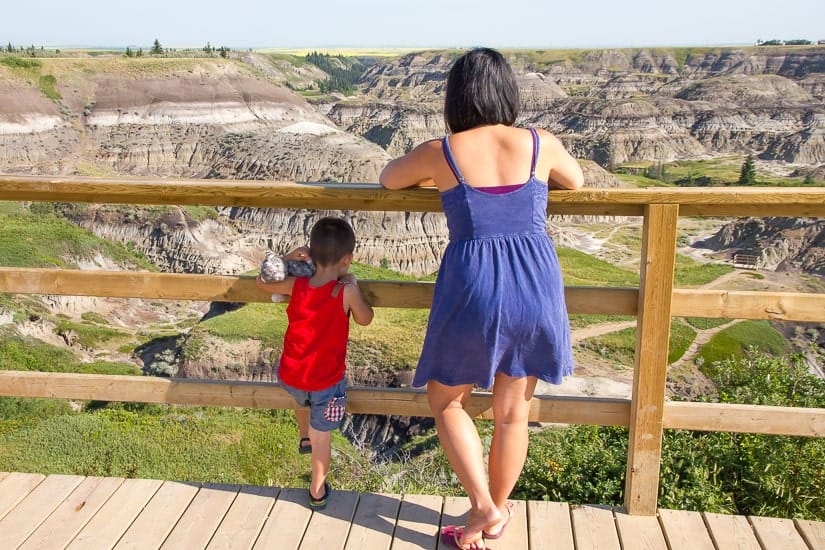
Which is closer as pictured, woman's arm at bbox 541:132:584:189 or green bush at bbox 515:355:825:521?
woman's arm at bbox 541:132:584:189

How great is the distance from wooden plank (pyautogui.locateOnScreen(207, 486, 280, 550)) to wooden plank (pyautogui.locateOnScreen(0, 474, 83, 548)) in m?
0.72

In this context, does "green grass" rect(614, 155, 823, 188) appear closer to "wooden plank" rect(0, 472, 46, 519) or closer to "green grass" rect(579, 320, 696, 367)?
"green grass" rect(579, 320, 696, 367)

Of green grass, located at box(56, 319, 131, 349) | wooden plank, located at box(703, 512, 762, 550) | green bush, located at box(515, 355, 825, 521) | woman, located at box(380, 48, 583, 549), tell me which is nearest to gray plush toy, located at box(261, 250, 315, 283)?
woman, located at box(380, 48, 583, 549)

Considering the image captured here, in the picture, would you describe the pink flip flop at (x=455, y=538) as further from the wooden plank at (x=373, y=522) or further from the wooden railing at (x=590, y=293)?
the wooden railing at (x=590, y=293)

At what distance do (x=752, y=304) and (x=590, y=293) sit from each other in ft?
1.97

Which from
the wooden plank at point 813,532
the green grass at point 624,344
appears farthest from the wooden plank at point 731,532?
the green grass at point 624,344

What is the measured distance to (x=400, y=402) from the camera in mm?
3193

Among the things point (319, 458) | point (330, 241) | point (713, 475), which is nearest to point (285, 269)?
point (330, 241)

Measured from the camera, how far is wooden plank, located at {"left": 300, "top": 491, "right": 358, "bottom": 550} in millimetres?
2898

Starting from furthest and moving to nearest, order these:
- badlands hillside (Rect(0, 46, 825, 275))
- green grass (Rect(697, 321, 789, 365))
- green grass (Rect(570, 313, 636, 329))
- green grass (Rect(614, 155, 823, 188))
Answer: green grass (Rect(614, 155, 823, 188)), badlands hillside (Rect(0, 46, 825, 275)), green grass (Rect(570, 313, 636, 329)), green grass (Rect(697, 321, 789, 365))

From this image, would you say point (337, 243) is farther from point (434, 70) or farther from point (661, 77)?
point (434, 70)

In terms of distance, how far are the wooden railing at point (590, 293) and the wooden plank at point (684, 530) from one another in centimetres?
8

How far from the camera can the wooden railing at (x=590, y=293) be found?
2811mm

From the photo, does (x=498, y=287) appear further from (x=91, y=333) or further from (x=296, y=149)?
(x=296, y=149)
